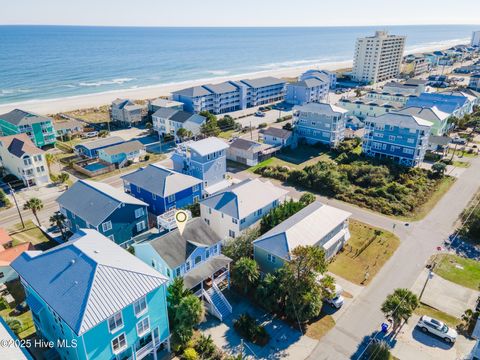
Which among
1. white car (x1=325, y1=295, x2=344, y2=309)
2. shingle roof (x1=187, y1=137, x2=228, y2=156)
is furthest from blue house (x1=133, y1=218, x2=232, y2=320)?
shingle roof (x1=187, y1=137, x2=228, y2=156)

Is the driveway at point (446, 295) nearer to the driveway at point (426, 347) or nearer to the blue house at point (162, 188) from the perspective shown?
the driveway at point (426, 347)

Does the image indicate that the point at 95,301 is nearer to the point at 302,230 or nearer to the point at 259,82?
the point at 302,230

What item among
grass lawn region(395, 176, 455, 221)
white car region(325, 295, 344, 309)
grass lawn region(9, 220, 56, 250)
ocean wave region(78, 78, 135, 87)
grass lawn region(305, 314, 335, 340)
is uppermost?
white car region(325, 295, 344, 309)

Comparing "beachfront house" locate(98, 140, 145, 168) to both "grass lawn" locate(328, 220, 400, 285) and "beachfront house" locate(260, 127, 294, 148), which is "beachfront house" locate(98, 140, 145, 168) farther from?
"grass lawn" locate(328, 220, 400, 285)

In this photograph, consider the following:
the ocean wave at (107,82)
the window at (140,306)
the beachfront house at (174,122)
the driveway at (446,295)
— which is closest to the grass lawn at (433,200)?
the driveway at (446,295)

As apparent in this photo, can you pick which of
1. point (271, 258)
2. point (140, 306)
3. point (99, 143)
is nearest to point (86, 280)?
point (140, 306)
